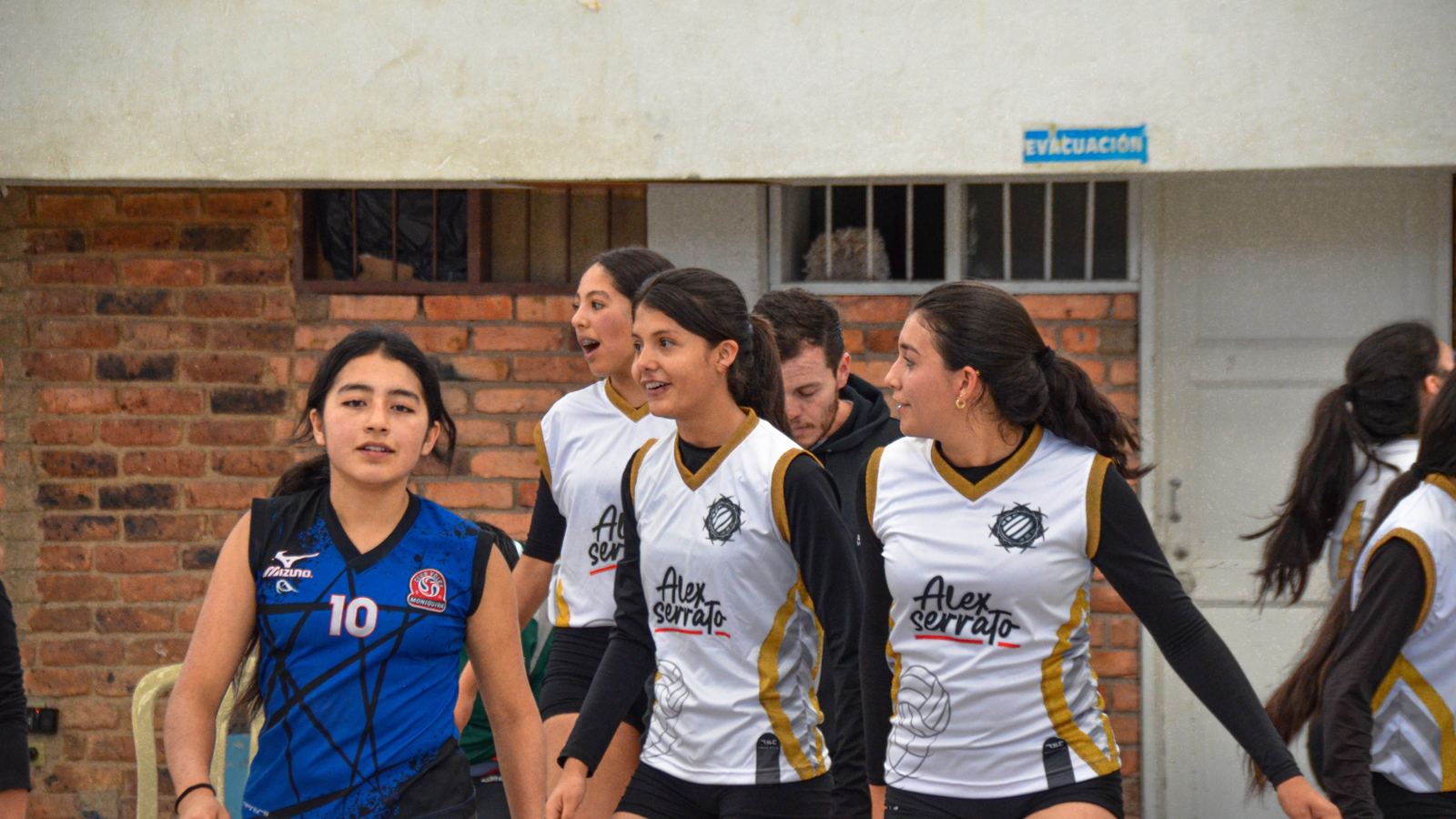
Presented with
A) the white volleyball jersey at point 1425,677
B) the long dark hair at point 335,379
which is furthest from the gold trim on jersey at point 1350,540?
the long dark hair at point 335,379

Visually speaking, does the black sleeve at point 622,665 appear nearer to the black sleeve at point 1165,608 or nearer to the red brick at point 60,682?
the black sleeve at point 1165,608

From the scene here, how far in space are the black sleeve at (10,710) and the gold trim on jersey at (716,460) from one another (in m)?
1.40

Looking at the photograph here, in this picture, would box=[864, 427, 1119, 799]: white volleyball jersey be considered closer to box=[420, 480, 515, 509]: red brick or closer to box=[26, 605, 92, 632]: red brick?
box=[420, 480, 515, 509]: red brick

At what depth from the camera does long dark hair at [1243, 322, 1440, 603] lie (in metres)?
4.01

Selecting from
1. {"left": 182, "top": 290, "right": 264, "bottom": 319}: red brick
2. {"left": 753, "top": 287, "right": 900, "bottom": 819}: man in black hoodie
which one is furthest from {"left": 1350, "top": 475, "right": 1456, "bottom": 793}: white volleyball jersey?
→ {"left": 182, "top": 290, "right": 264, "bottom": 319}: red brick

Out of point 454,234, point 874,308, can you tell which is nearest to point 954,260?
point 874,308

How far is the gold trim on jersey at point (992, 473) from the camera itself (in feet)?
9.61

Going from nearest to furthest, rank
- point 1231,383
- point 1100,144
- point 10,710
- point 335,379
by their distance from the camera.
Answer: point 10,710, point 335,379, point 1100,144, point 1231,383

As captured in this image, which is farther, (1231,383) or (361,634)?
(1231,383)

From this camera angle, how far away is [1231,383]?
560 centimetres

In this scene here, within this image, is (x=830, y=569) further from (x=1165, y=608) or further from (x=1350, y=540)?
(x=1350, y=540)

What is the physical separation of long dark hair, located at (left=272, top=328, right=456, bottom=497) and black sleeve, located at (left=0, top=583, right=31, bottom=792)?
1.99ft

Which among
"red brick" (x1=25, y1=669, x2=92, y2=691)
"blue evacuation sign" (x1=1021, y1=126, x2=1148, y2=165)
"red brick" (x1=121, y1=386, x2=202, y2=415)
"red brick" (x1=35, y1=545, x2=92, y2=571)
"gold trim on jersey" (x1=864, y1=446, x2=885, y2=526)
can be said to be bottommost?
"red brick" (x1=25, y1=669, x2=92, y2=691)

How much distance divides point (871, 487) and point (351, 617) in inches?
44.5
